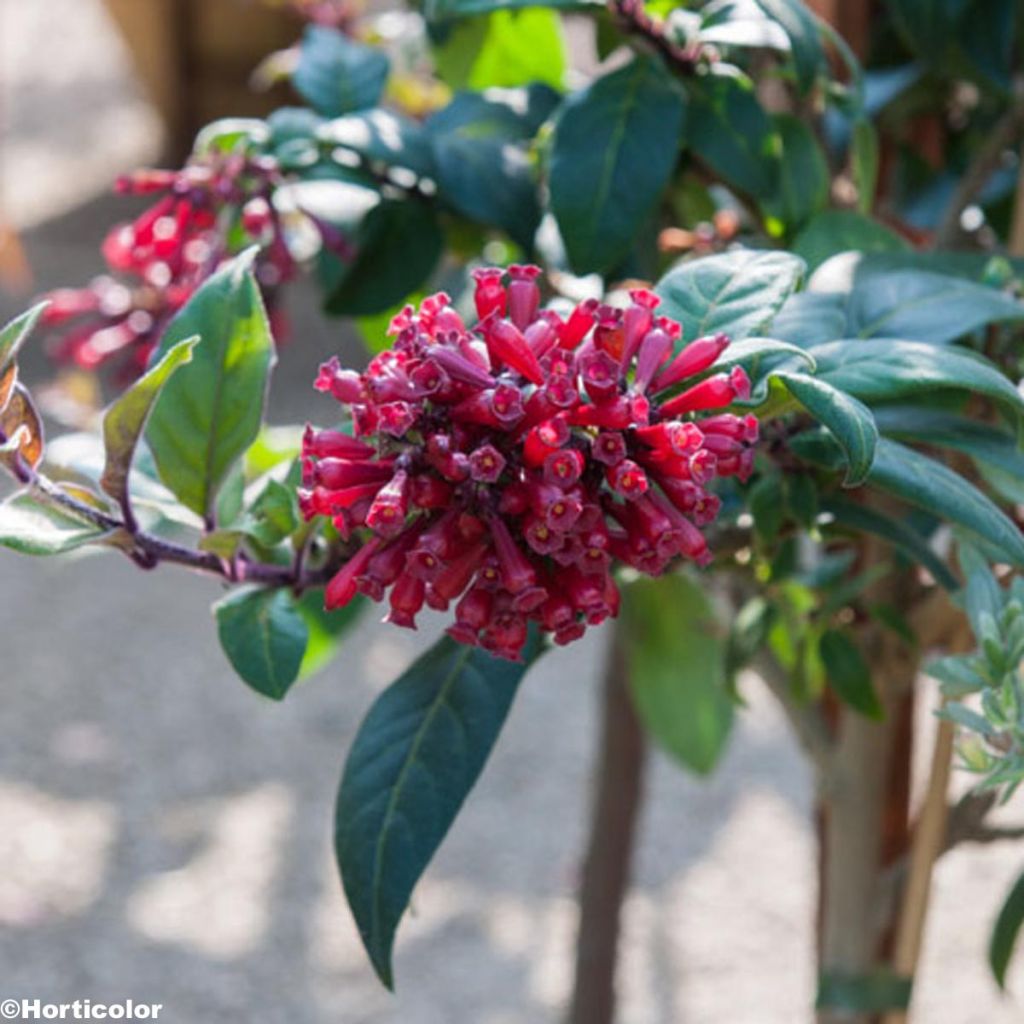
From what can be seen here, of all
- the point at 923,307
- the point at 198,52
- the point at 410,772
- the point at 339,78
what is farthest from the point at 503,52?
the point at 198,52

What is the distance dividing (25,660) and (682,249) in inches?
87.4

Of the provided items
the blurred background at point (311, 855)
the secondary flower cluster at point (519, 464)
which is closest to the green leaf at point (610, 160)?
the secondary flower cluster at point (519, 464)

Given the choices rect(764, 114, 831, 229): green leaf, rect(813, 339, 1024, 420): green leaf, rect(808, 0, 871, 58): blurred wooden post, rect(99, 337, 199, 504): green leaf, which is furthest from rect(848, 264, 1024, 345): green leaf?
rect(808, 0, 871, 58): blurred wooden post

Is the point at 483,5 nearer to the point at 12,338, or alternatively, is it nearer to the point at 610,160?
the point at 610,160

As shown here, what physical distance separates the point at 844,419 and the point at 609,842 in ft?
3.12

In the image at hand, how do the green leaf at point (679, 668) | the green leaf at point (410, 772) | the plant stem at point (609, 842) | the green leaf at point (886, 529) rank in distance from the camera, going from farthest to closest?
1. the plant stem at point (609, 842)
2. the green leaf at point (679, 668)
3. the green leaf at point (886, 529)
4. the green leaf at point (410, 772)

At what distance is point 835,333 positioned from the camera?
60cm

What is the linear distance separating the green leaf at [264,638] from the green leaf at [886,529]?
238 millimetres

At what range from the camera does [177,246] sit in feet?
2.64

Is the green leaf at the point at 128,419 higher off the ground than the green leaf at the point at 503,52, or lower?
higher

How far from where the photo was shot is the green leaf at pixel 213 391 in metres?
0.60

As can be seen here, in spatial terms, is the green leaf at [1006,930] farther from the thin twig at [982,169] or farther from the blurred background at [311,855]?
the blurred background at [311,855]

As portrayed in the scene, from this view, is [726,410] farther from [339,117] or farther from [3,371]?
[339,117]

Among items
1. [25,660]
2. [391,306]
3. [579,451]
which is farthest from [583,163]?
[25,660]
